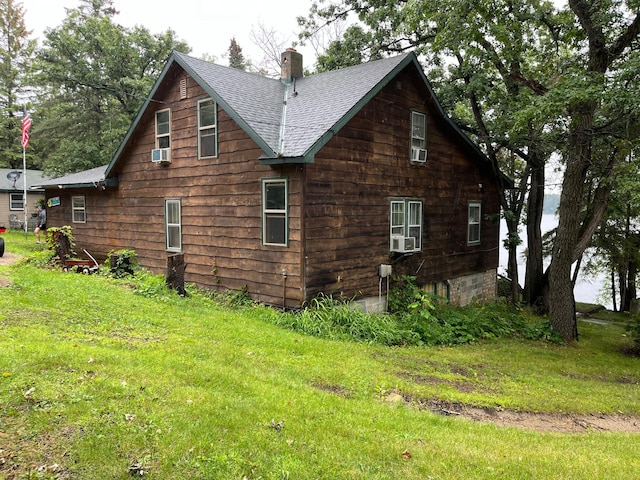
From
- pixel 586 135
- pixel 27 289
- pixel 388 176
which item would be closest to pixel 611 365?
pixel 586 135

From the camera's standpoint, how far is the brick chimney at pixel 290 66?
14.3 metres

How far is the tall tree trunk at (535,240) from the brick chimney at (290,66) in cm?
965

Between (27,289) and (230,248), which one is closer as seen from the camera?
(27,289)

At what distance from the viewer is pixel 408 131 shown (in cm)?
1288

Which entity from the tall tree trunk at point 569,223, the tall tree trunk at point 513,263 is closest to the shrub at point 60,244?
the tall tree trunk at point 569,223

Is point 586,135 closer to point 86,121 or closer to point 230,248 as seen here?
point 230,248

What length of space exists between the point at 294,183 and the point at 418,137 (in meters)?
5.15

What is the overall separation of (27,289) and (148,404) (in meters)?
6.41

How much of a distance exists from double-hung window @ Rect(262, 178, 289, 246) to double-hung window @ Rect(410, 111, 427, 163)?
4568 millimetres

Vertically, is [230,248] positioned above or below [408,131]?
below

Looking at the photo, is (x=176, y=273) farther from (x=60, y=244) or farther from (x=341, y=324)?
(x=60, y=244)

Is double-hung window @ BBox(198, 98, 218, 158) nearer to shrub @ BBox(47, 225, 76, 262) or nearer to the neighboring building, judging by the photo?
shrub @ BBox(47, 225, 76, 262)

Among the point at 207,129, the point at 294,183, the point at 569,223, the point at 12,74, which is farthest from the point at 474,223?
→ the point at 12,74

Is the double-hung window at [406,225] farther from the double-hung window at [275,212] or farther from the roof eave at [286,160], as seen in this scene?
the roof eave at [286,160]
